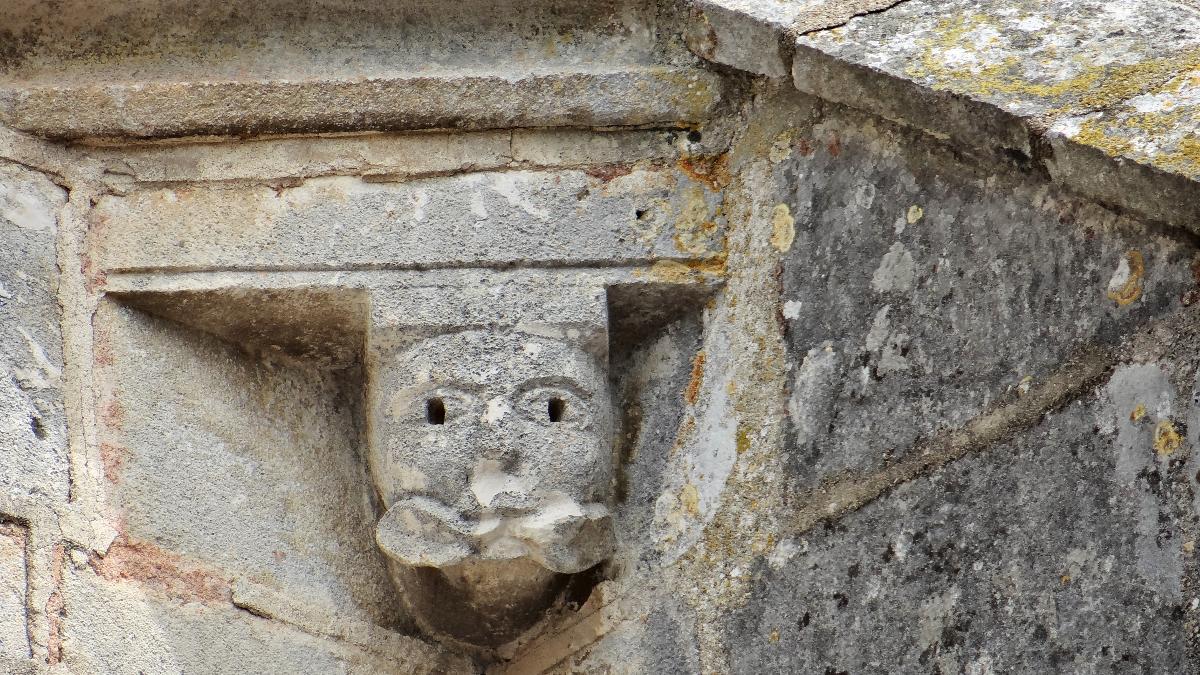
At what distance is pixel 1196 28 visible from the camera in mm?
1936

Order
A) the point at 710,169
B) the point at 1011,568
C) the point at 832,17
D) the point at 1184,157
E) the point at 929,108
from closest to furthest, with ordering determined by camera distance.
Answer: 1. the point at 1184,157
2. the point at 1011,568
3. the point at 929,108
4. the point at 832,17
5. the point at 710,169

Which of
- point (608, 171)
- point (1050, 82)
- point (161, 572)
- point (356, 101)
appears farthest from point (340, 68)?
point (1050, 82)

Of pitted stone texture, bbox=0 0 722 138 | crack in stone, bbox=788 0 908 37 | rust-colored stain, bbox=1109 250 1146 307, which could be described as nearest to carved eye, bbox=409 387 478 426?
pitted stone texture, bbox=0 0 722 138

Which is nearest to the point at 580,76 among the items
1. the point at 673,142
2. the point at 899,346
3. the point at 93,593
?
the point at 673,142

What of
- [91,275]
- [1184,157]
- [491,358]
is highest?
[1184,157]

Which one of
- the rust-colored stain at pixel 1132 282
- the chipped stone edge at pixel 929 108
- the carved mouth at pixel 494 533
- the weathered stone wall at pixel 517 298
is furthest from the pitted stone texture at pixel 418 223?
the rust-colored stain at pixel 1132 282

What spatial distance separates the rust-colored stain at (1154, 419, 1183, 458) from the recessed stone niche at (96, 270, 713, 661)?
730 mm

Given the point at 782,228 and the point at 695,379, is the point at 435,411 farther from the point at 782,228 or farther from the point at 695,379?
the point at 782,228

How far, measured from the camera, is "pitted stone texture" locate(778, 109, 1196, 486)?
1.88 metres

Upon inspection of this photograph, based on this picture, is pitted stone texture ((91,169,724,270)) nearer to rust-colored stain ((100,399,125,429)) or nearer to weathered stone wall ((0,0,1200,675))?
weathered stone wall ((0,0,1200,675))

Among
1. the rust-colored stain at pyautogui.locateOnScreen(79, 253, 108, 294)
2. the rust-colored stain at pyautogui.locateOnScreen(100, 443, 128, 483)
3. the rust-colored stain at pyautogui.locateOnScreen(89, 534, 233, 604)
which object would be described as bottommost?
the rust-colored stain at pyautogui.locateOnScreen(89, 534, 233, 604)

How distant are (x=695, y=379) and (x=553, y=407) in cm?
20

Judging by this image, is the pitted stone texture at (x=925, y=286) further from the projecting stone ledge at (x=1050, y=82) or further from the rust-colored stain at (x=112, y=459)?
the rust-colored stain at (x=112, y=459)

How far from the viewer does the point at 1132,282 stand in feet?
6.04
